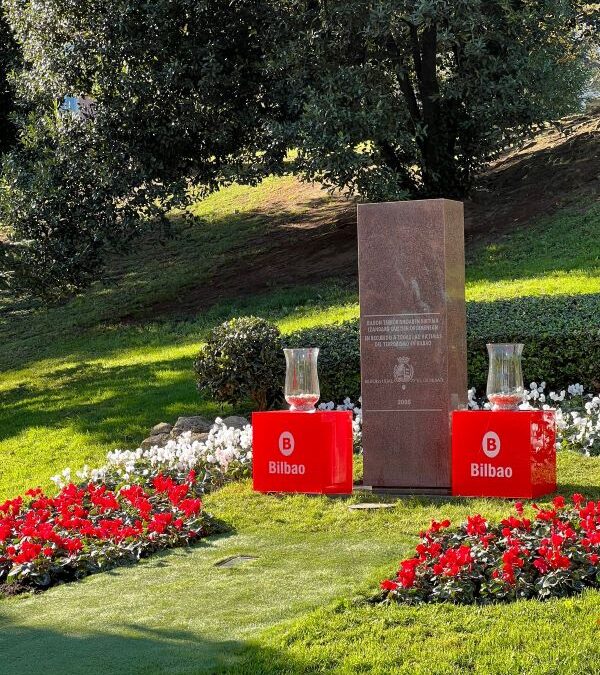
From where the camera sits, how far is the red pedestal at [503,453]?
7793mm

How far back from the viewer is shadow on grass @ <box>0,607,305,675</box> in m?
5.02

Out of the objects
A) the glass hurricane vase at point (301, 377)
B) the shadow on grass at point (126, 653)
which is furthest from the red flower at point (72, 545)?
the glass hurricane vase at point (301, 377)

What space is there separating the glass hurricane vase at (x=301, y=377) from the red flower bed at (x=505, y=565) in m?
2.47

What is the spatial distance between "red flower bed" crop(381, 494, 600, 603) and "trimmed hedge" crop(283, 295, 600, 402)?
15.1ft

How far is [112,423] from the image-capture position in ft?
40.7

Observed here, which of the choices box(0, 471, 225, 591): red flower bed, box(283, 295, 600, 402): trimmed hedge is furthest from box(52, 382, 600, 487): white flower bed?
box(0, 471, 225, 591): red flower bed

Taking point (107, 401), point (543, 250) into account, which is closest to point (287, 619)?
point (107, 401)

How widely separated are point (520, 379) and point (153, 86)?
41.3 feet

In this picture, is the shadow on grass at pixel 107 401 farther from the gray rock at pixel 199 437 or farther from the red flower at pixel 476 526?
the red flower at pixel 476 526

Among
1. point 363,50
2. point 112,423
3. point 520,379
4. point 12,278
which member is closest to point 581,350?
point 520,379

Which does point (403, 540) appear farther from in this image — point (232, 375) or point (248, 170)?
point (248, 170)

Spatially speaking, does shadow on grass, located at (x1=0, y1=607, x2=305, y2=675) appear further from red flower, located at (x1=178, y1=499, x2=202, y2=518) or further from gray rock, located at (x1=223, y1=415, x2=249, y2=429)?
gray rock, located at (x1=223, y1=415, x2=249, y2=429)

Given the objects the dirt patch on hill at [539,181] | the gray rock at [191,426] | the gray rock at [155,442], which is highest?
the dirt patch on hill at [539,181]

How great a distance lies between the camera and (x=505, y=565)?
563 centimetres
